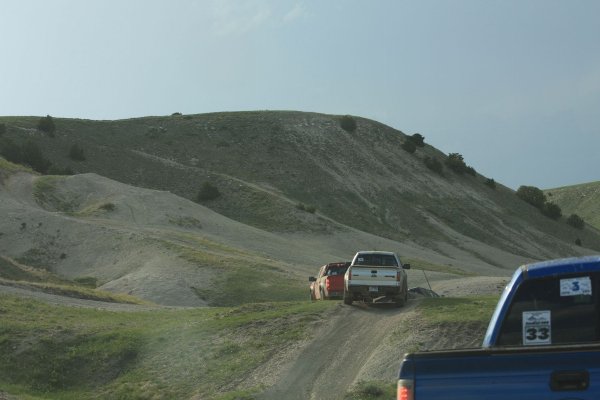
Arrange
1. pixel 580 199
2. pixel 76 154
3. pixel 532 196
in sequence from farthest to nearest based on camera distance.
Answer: pixel 580 199, pixel 532 196, pixel 76 154

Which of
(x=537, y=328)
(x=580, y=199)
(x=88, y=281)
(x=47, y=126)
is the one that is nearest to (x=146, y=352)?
(x=537, y=328)

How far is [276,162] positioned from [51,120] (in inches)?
996

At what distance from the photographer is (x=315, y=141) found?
103 meters

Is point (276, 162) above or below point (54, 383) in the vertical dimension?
above

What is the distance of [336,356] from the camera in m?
16.9

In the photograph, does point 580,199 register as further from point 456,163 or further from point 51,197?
point 51,197

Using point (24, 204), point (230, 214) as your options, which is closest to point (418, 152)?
point (230, 214)

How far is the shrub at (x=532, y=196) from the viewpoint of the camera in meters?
111

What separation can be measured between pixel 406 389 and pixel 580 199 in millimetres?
175316

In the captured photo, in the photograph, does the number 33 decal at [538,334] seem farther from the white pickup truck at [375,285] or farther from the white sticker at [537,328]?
the white pickup truck at [375,285]

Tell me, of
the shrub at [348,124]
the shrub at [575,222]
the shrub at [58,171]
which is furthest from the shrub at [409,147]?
the shrub at [58,171]

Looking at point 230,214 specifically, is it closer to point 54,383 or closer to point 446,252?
point 446,252

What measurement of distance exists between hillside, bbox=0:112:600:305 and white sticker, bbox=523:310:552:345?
31.3 m

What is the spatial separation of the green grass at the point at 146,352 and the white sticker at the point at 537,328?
362 inches
